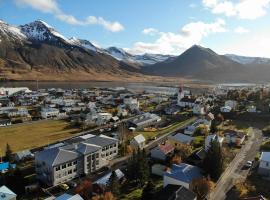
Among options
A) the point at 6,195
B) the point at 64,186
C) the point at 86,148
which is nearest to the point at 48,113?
the point at 86,148

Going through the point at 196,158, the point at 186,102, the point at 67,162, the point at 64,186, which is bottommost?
the point at 64,186

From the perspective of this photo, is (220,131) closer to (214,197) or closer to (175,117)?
(175,117)

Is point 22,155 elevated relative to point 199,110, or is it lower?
lower

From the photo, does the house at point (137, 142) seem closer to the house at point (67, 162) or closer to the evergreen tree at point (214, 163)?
the house at point (67, 162)

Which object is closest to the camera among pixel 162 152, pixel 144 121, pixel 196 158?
pixel 196 158

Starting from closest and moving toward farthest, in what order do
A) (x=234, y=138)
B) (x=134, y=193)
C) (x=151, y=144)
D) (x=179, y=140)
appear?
(x=134, y=193) < (x=179, y=140) < (x=234, y=138) < (x=151, y=144)

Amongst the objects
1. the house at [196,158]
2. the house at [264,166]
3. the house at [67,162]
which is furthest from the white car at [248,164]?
the house at [67,162]

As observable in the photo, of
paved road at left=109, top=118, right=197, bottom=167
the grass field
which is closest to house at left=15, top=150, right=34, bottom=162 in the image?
the grass field

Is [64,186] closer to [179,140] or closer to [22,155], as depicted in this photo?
[22,155]
